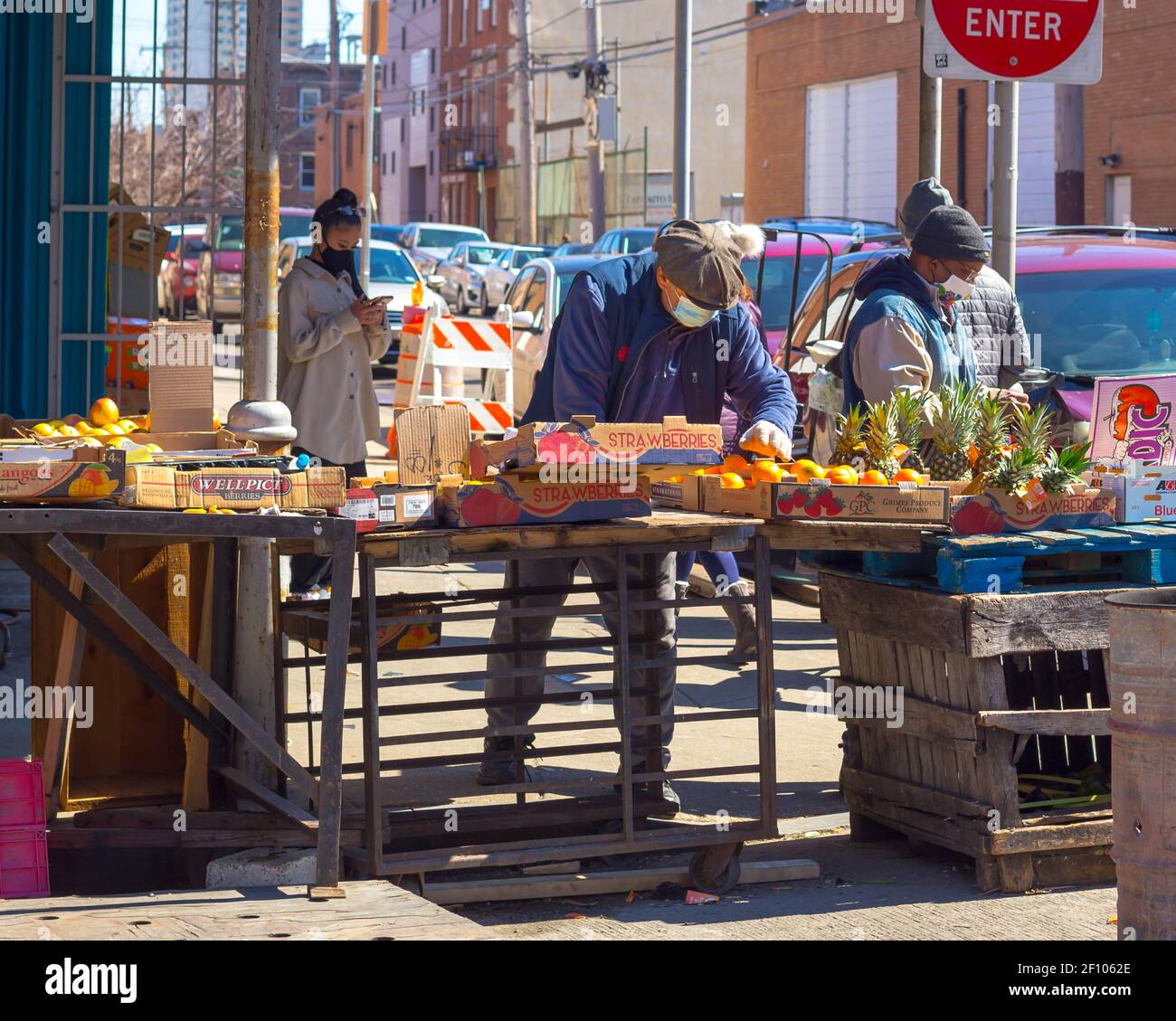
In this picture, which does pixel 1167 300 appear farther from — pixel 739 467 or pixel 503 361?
pixel 503 361

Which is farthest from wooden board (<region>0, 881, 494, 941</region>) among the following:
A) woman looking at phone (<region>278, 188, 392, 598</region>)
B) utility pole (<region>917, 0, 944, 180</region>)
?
utility pole (<region>917, 0, 944, 180</region>)

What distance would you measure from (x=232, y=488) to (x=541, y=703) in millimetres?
1326

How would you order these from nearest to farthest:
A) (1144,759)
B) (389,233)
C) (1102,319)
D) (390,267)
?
(1144,759) → (1102,319) → (390,267) → (389,233)

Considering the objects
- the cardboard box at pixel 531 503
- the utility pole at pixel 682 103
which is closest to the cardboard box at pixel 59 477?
the cardboard box at pixel 531 503

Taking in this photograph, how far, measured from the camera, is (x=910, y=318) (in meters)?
6.38

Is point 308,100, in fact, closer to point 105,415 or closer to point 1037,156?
point 1037,156

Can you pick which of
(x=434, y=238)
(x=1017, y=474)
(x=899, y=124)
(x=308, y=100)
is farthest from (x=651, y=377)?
(x=308, y=100)

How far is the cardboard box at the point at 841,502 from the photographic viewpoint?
17.1 feet

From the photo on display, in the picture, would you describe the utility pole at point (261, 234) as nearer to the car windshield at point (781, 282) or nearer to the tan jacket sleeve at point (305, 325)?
the tan jacket sleeve at point (305, 325)

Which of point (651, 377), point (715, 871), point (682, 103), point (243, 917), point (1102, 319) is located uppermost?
point (682, 103)

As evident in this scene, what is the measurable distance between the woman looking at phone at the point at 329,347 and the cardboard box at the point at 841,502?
3.57 meters

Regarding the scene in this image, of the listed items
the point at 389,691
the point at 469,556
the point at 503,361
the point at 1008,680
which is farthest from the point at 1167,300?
the point at 503,361

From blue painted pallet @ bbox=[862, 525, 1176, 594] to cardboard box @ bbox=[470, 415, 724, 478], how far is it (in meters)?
0.79
